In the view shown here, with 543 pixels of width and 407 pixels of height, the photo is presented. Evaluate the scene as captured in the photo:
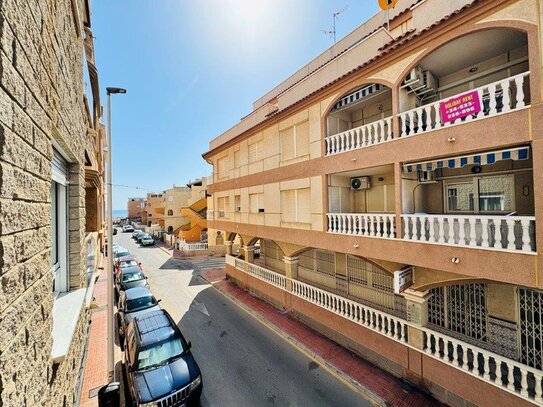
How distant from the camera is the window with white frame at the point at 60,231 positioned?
382 centimetres

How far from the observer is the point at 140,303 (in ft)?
35.4

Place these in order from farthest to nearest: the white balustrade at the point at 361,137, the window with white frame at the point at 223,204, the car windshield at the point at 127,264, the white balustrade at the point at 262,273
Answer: the car windshield at the point at 127,264
the window with white frame at the point at 223,204
the white balustrade at the point at 262,273
the white balustrade at the point at 361,137

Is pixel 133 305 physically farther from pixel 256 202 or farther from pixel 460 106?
pixel 460 106

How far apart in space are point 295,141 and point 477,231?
6.90 metres

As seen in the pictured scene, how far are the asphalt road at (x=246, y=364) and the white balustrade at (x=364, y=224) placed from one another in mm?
4723

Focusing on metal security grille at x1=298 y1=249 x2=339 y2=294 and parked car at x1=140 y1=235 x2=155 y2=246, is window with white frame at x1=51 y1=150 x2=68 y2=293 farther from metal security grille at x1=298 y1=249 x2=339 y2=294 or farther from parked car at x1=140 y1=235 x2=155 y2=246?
parked car at x1=140 y1=235 x2=155 y2=246

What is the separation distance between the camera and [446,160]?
20.2ft

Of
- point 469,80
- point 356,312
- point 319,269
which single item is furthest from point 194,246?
point 469,80

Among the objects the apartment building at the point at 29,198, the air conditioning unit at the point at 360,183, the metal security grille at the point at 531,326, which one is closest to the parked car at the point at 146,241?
the air conditioning unit at the point at 360,183

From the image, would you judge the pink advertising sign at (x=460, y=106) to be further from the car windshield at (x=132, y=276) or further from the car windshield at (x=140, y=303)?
the car windshield at (x=132, y=276)

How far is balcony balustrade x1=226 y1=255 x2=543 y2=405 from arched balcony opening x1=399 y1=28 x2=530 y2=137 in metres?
5.45

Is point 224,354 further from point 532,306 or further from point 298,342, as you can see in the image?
point 532,306

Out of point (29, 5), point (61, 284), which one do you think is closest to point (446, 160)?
point (29, 5)

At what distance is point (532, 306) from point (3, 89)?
1009 cm
